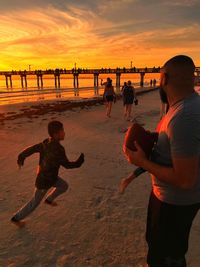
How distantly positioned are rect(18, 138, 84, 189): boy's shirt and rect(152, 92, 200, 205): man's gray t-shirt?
5.44ft

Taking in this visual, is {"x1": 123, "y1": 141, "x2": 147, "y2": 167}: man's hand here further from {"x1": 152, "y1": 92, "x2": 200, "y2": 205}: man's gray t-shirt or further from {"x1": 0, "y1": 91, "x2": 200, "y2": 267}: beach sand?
{"x1": 0, "y1": 91, "x2": 200, "y2": 267}: beach sand

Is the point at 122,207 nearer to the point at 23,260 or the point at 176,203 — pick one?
the point at 23,260

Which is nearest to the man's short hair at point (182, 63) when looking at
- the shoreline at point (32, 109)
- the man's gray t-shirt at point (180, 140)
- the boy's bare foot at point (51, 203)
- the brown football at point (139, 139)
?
the man's gray t-shirt at point (180, 140)

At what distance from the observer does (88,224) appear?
351 cm

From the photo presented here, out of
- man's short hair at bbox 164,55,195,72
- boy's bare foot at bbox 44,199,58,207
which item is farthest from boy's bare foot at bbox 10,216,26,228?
man's short hair at bbox 164,55,195,72

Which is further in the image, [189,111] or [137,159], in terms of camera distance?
[137,159]

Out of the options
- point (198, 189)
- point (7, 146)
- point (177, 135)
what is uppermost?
point (177, 135)

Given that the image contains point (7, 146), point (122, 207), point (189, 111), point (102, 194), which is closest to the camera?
point (189, 111)

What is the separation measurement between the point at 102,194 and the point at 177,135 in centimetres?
306

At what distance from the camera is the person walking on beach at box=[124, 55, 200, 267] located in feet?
4.92

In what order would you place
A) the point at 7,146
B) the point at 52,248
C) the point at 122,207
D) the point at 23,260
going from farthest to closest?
1. the point at 7,146
2. the point at 122,207
3. the point at 52,248
4. the point at 23,260

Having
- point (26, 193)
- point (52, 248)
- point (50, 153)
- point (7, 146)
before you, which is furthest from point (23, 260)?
point (7, 146)

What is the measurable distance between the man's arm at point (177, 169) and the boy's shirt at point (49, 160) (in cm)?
161

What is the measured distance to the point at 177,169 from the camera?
1.55m
